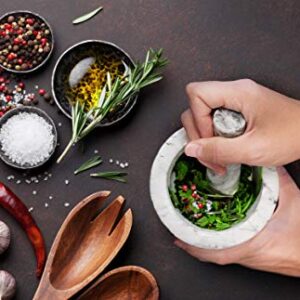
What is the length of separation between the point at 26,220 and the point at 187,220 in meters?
0.32

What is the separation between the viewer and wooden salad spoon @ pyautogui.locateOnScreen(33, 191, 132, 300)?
5.46 feet

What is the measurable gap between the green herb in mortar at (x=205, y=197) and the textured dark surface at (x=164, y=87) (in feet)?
0.27

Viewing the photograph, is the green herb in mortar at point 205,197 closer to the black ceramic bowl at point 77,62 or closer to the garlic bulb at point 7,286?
the black ceramic bowl at point 77,62

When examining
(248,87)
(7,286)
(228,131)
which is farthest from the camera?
(7,286)

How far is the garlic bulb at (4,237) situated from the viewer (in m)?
1.72

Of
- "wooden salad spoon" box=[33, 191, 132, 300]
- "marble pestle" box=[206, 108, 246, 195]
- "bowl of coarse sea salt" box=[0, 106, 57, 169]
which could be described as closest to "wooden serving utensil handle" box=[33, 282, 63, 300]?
"wooden salad spoon" box=[33, 191, 132, 300]

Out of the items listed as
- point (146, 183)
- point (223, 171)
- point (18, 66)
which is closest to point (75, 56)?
point (18, 66)

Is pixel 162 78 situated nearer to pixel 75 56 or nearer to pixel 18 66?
pixel 75 56

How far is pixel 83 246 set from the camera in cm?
173

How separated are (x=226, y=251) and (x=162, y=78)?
365 millimetres

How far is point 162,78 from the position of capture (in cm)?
177

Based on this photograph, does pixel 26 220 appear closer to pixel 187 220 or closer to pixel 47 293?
pixel 47 293

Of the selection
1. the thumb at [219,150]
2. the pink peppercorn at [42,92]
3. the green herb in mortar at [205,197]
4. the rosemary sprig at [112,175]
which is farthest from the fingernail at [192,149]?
the pink peppercorn at [42,92]

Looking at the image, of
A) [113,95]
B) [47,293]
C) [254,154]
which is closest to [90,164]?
[113,95]
